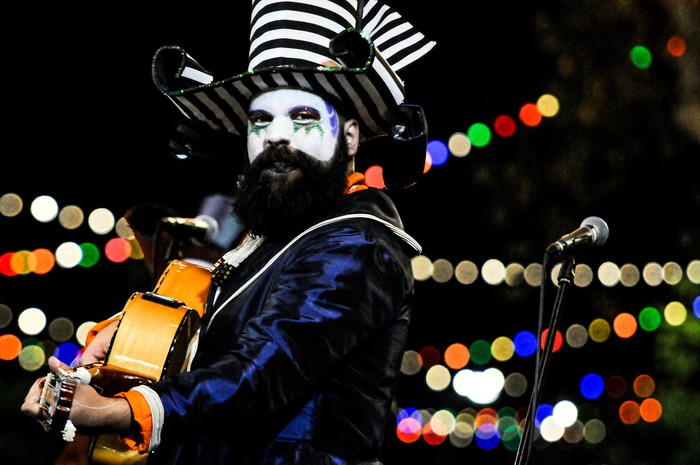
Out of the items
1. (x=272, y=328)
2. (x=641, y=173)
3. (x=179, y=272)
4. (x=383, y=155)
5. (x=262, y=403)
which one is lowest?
(x=262, y=403)

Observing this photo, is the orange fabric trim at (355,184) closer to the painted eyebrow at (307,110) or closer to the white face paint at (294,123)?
the white face paint at (294,123)

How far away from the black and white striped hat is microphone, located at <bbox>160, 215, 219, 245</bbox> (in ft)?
1.24

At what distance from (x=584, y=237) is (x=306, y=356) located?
0.89 metres

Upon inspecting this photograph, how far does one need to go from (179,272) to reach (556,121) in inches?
214

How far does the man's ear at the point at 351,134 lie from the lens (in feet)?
8.56

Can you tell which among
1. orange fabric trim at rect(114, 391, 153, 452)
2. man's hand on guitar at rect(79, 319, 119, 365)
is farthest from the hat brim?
orange fabric trim at rect(114, 391, 153, 452)

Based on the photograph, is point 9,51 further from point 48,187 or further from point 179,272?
point 179,272

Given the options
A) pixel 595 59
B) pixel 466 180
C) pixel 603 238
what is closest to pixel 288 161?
pixel 603 238

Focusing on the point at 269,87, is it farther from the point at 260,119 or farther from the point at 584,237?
the point at 584,237

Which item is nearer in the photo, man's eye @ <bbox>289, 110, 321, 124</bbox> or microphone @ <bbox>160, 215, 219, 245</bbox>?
man's eye @ <bbox>289, 110, 321, 124</bbox>

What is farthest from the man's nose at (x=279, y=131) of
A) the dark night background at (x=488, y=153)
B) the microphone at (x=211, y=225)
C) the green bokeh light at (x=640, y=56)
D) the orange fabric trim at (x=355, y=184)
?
the green bokeh light at (x=640, y=56)

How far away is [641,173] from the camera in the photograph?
7.24 metres

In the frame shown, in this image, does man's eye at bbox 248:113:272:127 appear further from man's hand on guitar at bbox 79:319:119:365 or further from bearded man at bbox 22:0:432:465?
man's hand on guitar at bbox 79:319:119:365

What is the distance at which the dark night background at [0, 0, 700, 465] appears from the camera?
18.4 feet
